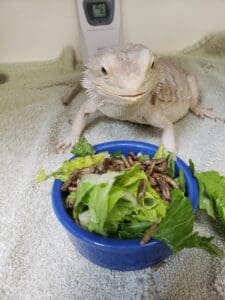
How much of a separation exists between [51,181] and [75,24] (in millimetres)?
800

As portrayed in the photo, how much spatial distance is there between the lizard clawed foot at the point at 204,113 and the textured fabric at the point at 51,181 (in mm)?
21

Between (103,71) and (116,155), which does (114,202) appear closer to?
(116,155)

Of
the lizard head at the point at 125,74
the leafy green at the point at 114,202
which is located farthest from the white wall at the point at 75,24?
the leafy green at the point at 114,202

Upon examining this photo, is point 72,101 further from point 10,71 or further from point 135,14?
point 135,14

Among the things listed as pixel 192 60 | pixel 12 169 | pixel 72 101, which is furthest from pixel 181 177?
pixel 192 60

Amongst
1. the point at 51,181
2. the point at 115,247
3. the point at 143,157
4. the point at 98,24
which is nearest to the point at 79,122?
the point at 51,181

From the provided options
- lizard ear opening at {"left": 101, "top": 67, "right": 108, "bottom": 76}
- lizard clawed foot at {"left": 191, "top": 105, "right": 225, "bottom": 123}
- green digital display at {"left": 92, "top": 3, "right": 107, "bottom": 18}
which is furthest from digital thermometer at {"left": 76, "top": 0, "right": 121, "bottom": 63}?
lizard ear opening at {"left": 101, "top": 67, "right": 108, "bottom": 76}

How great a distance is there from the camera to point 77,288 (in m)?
0.88

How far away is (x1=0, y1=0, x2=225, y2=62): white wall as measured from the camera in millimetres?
1664

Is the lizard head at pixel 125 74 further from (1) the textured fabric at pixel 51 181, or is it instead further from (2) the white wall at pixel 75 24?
(2) the white wall at pixel 75 24

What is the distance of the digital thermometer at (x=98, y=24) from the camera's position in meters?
1.63

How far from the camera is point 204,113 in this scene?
56.7 inches

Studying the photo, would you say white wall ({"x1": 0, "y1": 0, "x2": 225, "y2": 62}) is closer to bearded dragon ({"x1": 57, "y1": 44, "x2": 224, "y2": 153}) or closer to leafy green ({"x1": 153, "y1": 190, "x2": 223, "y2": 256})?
bearded dragon ({"x1": 57, "y1": 44, "x2": 224, "y2": 153})

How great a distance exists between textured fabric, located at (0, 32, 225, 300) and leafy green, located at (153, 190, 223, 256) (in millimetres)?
140
